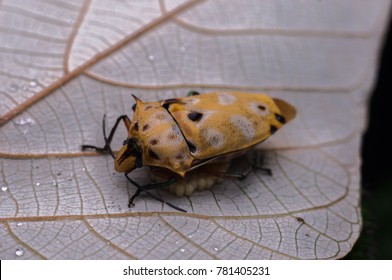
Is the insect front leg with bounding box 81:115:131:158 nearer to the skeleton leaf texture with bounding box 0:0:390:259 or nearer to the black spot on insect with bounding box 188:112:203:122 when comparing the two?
the skeleton leaf texture with bounding box 0:0:390:259

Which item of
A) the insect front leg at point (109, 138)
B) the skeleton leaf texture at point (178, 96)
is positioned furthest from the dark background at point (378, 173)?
the insect front leg at point (109, 138)

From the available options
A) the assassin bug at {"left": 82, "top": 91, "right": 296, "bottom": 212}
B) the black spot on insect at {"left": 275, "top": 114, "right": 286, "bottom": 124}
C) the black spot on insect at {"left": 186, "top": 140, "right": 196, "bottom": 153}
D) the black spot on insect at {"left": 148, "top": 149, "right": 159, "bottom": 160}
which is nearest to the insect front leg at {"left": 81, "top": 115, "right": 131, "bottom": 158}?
the assassin bug at {"left": 82, "top": 91, "right": 296, "bottom": 212}

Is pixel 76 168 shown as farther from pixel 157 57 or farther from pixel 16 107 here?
pixel 157 57

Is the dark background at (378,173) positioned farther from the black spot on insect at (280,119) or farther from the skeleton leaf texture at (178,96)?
→ the black spot on insect at (280,119)

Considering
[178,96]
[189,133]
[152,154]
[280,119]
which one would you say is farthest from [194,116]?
[280,119]

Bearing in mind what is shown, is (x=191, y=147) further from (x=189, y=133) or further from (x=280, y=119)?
(x=280, y=119)
